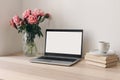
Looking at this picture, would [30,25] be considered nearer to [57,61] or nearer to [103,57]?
[57,61]

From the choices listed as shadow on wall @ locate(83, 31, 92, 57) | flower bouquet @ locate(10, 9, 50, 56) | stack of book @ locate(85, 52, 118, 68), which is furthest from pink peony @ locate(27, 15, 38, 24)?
stack of book @ locate(85, 52, 118, 68)

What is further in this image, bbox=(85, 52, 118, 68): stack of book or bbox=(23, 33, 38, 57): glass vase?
bbox=(23, 33, 38, 57): glass vase

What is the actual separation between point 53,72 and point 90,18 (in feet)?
1.93

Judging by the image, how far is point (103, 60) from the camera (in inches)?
54.3

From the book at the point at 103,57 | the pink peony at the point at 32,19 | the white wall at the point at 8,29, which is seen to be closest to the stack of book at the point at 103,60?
the book at the point at 103,57

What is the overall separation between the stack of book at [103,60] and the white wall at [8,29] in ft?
2.63

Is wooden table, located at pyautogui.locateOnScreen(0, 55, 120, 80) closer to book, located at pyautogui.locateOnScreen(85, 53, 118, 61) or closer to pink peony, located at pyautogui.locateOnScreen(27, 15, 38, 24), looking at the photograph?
book, located at pyautogui.locateOnScreen(85, 53, 118, 61)

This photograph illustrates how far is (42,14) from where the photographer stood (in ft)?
5.72

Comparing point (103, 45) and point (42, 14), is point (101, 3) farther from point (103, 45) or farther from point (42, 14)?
point (42, 14)

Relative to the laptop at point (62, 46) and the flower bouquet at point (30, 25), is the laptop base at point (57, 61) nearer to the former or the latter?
the laptop at point (62, 46)

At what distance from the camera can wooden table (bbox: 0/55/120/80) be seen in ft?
3.91

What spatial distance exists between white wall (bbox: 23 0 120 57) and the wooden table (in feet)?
0.78

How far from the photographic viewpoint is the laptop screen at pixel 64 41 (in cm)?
165

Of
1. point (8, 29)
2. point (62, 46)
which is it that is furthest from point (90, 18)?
point (8, 29)
